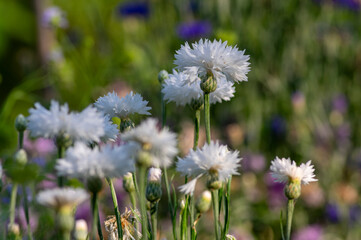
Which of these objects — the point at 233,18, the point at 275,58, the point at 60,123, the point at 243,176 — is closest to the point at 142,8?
the point at 233,18

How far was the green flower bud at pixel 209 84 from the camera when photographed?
500 millimetres

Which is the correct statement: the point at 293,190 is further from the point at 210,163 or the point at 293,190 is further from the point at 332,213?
the point at 332,213

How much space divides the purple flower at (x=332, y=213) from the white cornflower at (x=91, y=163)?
4.57 feet

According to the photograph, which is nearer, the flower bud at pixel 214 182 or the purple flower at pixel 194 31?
the flower bud at pixel 214 182

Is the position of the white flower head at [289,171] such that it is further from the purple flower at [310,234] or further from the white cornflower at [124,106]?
the purple flower at [310,234]

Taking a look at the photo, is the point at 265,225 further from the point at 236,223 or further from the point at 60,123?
the point at 60,123

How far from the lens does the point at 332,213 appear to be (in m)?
1.68

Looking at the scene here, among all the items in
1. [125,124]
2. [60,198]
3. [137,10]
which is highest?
[137,10]

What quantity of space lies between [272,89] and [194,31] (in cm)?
40

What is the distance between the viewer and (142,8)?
2119mm

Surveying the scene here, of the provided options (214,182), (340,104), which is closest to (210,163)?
(214,182)

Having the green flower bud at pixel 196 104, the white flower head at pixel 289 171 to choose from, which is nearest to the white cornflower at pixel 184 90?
the green flower bud at pixel 196 104

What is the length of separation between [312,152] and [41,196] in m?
1.62

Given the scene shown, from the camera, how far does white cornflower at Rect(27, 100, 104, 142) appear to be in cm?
42
